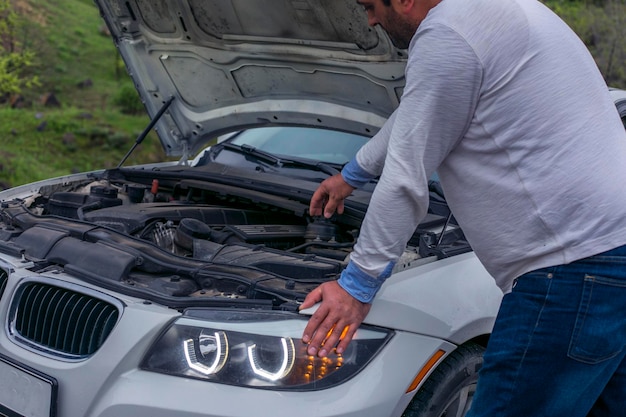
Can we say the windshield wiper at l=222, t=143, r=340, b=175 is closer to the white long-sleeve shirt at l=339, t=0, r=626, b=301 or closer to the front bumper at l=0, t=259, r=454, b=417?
the front bumper at l=0, t=259, r=454, b=417

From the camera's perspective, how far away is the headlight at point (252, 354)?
2219 mm

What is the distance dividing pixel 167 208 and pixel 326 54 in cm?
106

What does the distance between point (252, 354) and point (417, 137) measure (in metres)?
0.83

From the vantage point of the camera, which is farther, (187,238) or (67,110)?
(67,110)

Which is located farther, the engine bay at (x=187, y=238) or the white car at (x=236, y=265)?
the engine bay at (x=187, y=238)

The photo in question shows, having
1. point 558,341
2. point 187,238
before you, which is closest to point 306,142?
point 187,238

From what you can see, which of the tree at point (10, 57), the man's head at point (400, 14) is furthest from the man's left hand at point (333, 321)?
the tree at point (10, 57)

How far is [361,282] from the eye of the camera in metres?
2.11

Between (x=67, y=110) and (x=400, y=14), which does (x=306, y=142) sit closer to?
(x=400, y=14)

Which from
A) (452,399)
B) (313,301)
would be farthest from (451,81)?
(452,399)

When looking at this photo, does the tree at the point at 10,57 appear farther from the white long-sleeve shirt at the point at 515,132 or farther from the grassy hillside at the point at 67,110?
the white long-sleeve shirt at the point at 515,132

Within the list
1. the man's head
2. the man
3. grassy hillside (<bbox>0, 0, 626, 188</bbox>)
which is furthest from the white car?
grassy hillside (<bbox>0, 0, 626, 188</bbox>)

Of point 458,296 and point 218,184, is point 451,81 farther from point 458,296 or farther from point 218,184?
point 218,184

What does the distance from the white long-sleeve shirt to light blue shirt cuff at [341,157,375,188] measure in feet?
2.31
